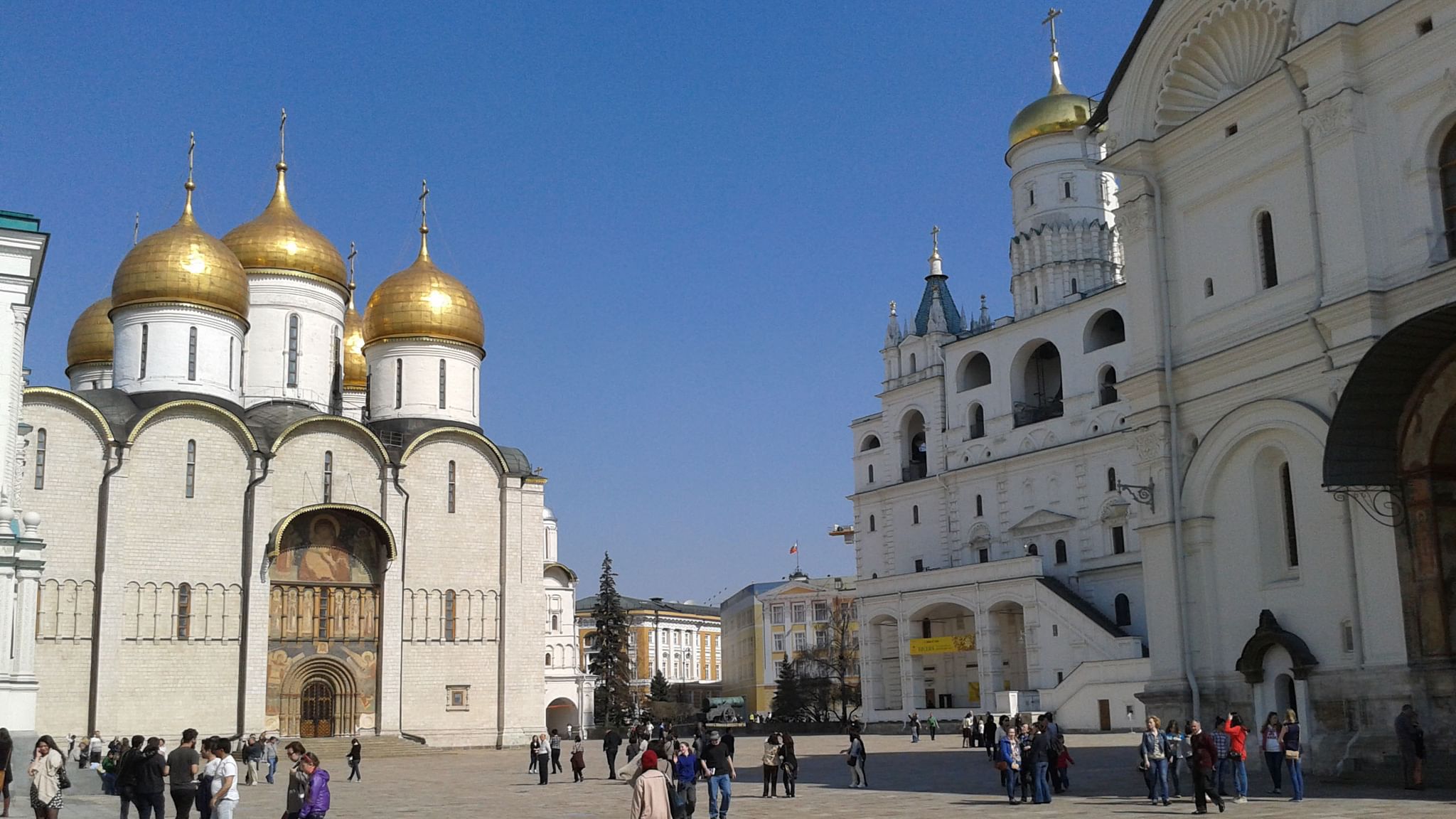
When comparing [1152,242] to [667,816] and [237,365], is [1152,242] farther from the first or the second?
[237,365]

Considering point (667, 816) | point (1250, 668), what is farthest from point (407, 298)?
point (667, 816)

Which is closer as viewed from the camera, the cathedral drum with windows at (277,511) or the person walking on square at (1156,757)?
the person walking on square at (1156,757)

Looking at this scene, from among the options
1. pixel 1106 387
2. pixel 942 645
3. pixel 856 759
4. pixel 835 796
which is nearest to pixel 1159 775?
pixel 835 796

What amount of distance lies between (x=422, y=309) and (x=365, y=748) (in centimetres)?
1279

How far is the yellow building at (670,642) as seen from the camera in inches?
3499

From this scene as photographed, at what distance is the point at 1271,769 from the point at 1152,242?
821 cm

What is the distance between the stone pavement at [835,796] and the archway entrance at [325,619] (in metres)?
6.12

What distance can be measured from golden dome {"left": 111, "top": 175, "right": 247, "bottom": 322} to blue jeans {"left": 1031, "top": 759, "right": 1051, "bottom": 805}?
27587mm

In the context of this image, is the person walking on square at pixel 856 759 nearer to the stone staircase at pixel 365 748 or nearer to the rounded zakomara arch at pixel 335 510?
the stone staircase at pixel 365 748

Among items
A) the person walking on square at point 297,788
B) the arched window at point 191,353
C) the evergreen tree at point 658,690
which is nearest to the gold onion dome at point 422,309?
the arched window at point 191,353

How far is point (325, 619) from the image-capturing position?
35.9 meters

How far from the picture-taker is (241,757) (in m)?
33.0

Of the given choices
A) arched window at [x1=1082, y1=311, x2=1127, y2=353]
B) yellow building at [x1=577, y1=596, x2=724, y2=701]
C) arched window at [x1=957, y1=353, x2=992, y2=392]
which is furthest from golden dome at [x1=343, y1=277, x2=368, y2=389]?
yellow building at [x1=577, y1=596, x2=724, y2=701]

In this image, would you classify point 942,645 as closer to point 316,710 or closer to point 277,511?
point 316,710
